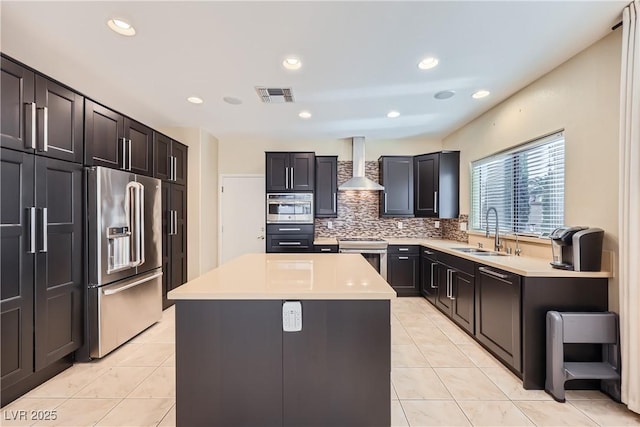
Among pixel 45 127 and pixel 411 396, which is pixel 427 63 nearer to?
pixel 411 396

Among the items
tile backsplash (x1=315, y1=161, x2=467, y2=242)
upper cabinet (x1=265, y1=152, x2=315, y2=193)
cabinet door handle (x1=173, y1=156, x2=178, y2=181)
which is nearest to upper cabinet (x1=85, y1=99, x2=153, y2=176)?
cabinet door handle (x1=173, y1=156, x2=178, y2=181)

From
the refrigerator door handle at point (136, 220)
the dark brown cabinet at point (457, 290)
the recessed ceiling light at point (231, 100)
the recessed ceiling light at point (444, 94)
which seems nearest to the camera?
the refrigerator door handle at point (136, 220)

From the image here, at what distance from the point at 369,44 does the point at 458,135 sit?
2.96m

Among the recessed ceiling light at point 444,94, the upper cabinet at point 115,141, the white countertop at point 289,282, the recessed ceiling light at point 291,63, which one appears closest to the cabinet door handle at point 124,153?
the upper cabinet at point 115,141

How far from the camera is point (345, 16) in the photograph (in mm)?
1907

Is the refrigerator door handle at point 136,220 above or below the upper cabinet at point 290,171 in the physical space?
below

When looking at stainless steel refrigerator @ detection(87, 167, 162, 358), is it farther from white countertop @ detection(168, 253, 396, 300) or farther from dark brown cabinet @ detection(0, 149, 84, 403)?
white countertop @ detection(168, 253, 396, 300)

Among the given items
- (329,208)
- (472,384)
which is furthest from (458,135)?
(472,384)

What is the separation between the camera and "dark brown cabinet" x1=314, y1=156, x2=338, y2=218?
4812 millimetres

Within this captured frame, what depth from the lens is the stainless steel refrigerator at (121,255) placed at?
8.17 feet

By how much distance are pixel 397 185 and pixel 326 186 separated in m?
1.23

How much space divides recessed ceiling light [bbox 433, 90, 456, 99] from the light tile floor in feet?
8.73

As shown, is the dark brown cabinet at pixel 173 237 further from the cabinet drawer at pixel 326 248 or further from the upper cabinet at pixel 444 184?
the upper cabinet at pixel 444 184

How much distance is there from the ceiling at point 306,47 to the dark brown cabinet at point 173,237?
116cm
